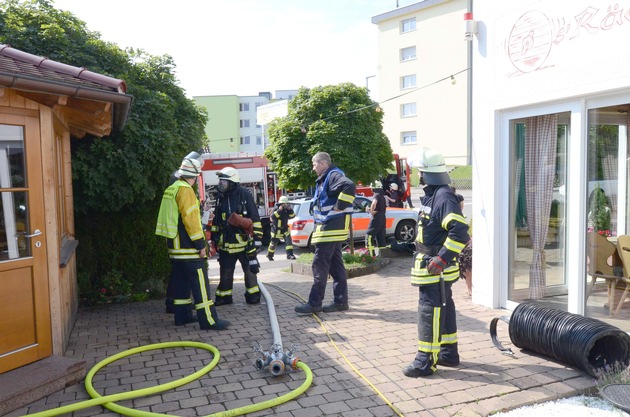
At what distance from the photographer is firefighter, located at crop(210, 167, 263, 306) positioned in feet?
23.4

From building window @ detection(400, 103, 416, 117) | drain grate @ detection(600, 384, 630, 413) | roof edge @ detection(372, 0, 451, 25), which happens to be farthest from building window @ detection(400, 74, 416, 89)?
drain grate @ detection(600, 384, 630, 413)

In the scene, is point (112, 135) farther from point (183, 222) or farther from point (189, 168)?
point (183, 222)

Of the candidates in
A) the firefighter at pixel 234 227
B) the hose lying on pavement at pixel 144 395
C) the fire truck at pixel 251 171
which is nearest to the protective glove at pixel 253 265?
the firefighter at pixel 234 227

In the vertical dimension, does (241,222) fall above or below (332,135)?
below

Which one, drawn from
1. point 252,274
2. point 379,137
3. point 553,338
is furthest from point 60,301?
point 379,137

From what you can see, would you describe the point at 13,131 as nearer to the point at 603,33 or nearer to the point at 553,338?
the point at 553,338

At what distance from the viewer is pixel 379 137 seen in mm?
14125

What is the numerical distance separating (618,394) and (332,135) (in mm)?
9879

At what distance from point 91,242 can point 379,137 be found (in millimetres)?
8380

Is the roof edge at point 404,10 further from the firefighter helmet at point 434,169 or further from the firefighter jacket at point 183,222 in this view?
the firefighter helmet at point 434,169

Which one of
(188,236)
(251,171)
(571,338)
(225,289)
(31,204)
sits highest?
(251,171)

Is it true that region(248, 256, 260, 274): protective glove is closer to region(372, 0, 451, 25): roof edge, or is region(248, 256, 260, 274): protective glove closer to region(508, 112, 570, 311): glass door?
region(508, 112, 570, 311): glass door

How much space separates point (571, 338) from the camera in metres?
4.49

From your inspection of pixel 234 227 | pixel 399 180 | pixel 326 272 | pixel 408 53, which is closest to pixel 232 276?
pixel 234 227
